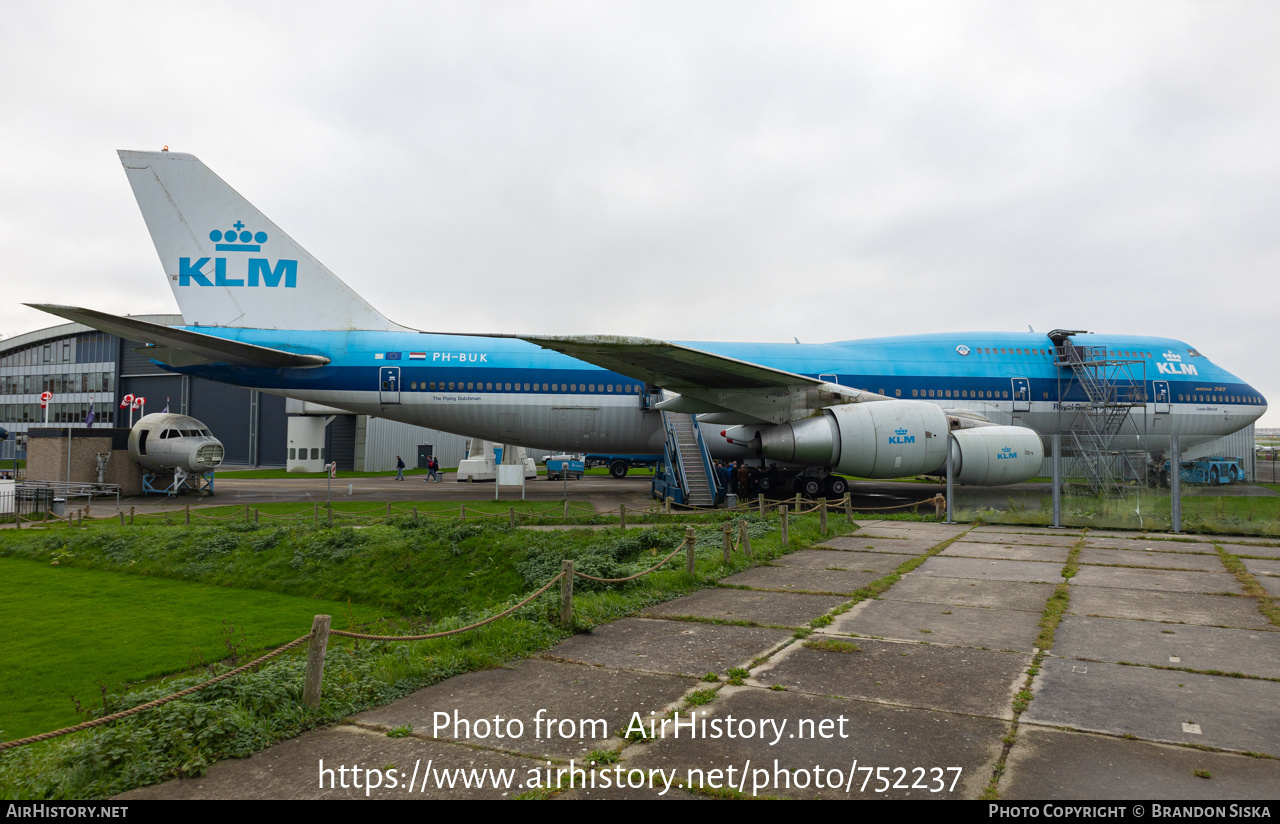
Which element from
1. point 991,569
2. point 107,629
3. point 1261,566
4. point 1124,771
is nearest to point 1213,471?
point 1261,566

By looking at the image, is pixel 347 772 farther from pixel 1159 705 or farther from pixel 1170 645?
pixel 1170 645

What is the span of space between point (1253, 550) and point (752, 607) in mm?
9307

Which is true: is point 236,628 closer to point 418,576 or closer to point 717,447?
point 418,576

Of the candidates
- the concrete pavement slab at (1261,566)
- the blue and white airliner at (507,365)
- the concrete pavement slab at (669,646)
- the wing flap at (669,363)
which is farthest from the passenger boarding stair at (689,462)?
the concrete pavement slab at (669,646)

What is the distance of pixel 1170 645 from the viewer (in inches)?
216

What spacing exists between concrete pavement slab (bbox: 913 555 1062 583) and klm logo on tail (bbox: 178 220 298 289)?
18540 mm

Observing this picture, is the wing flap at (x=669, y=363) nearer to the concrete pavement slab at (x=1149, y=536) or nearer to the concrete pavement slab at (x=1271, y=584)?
the concrete pavement slab at (x=1149, y=536)

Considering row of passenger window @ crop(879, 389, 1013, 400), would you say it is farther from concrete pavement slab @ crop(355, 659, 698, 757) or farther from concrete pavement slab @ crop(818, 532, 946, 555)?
concrete pavement slab @ crop(355, 659, 698, 757)

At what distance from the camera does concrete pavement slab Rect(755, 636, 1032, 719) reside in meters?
4.29

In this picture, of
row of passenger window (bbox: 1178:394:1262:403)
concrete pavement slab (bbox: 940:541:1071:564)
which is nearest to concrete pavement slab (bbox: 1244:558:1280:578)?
concrete pavement slab (bbox: 940:541:1071:564)

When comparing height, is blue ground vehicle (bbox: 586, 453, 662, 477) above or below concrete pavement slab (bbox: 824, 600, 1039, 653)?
above

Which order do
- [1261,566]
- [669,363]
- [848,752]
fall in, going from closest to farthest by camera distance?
1. [848,752]
2. [1261,566]
3. [669,363]

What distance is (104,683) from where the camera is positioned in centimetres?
730
